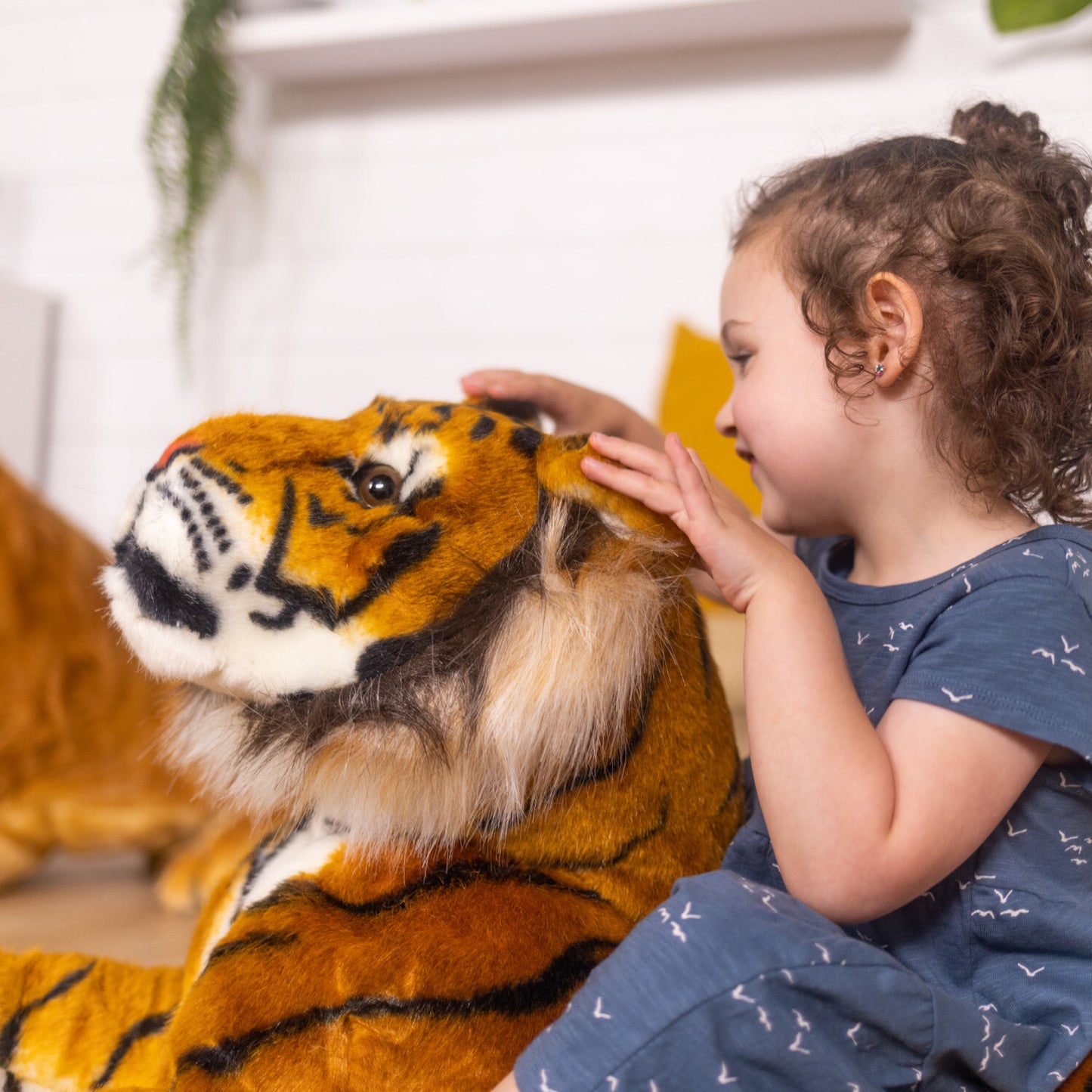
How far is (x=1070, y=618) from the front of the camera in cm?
63

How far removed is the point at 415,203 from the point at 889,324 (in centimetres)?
110

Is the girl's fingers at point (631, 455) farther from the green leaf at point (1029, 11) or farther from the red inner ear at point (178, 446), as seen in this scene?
the green leaf at point (1029, 11)

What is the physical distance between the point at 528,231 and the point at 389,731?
1.20m

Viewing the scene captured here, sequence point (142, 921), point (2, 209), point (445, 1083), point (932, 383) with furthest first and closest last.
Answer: point (2, 209) < point (142, 921) < point (932, 383) < point (445, 1083)

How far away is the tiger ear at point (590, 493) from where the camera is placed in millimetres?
580

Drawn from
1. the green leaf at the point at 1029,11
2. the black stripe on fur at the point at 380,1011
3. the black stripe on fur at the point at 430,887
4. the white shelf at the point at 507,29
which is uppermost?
the green leaf at the point at 1029,11

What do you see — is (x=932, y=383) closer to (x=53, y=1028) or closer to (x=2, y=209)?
(x=53, y=1028)

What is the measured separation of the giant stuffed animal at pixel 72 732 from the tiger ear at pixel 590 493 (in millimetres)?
580

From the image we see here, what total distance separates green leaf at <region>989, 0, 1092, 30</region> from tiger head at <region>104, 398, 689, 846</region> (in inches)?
42.2

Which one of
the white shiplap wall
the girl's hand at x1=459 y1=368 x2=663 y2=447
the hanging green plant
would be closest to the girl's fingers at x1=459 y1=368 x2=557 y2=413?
the girl's hand at x1=459 y1=368 x2=663 y2=447

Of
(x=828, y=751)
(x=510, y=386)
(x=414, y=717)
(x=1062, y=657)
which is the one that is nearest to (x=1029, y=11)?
(x=510, y=386)

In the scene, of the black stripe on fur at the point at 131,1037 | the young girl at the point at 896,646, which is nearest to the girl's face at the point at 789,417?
the young girl at the point at 896,646

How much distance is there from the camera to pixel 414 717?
0.53 m

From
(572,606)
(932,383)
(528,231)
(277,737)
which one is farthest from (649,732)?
(528,231)
